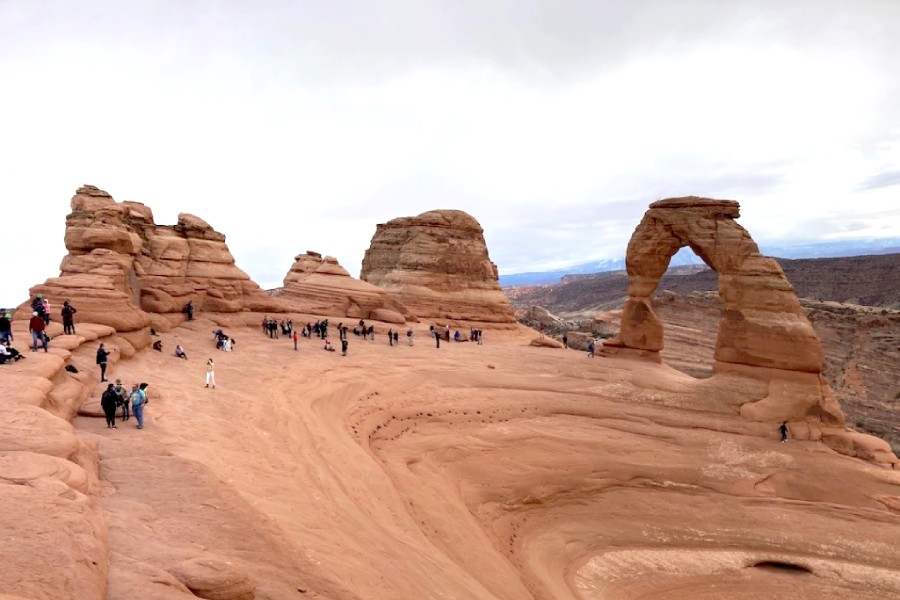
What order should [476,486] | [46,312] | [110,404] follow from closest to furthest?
[110,404] < [476,486] < [46,312]

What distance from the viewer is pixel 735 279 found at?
20.2m

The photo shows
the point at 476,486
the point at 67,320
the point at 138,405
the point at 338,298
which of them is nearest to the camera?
the point at 138,405

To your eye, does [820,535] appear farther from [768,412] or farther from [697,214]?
[697,214]

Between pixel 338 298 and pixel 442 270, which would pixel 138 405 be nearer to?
pixel 338 298

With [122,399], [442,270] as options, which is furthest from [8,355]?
[442,270]

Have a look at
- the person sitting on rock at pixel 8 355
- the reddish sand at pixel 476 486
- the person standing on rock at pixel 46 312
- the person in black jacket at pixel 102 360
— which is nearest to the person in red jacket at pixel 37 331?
the person sitting on rock at pixel 8 355

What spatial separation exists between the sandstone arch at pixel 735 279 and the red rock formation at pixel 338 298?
16.1 m

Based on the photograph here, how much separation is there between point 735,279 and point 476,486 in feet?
40.2

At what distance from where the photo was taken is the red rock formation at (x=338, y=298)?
32.6 meters

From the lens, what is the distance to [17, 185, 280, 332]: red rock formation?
63.7 feet

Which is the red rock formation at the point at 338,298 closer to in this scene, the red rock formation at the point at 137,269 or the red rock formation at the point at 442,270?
the red rock formation at the point at 137,269

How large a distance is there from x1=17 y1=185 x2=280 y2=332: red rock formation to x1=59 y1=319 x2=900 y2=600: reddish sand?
2.94m

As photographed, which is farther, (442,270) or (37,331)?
(442,270)

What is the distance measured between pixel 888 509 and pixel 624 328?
10889mm
